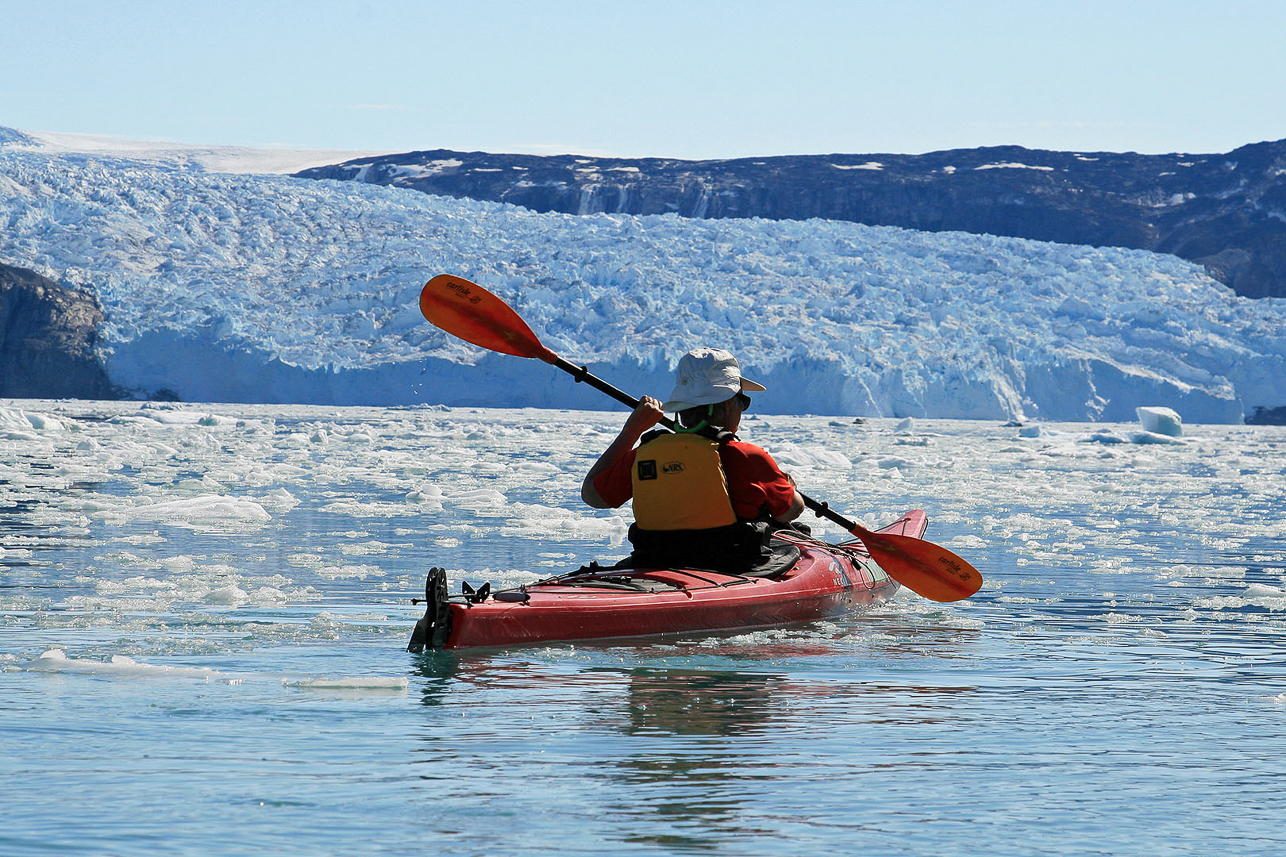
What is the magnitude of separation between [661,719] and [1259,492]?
29.7 ft

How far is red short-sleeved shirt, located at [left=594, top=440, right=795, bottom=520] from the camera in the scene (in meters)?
4.30

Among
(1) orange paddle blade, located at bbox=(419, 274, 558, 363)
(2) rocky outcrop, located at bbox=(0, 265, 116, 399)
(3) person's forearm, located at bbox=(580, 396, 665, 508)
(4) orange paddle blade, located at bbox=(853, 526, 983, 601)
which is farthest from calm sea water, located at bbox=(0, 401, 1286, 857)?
(2) rocky outcrop, located at bbox=(0, 265, 116, 399)

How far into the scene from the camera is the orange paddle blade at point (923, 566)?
4914mm

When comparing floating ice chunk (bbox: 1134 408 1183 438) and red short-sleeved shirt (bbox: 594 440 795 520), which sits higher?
red short-sleeved shirt (bbox: 594 440 795 520)

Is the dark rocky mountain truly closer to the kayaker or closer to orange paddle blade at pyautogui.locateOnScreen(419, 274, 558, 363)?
orange paddle blade at pyautogui.locateOnScreen(419, 274, 558, 363)

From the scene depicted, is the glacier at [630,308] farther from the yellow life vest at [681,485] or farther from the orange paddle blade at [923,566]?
the yellow life vest at [681,485]

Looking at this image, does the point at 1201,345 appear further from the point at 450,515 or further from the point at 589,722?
the point at 589,722

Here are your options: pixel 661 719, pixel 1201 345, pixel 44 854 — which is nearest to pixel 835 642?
pixel 661 719

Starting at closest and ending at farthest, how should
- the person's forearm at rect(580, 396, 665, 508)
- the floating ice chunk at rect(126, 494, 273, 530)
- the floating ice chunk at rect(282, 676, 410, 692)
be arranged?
the floating ice chunk at rect(282, 676, 410, 692) → the person's forearm at rect(580, 396, 665, 508) → the floating ice chunk at rect(126, 494, 273, 530)

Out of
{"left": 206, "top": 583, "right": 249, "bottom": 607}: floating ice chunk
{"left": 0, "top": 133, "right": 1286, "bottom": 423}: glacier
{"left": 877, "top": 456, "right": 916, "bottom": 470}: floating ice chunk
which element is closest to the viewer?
{"left": 206, "top": 583, "right": 249, "bottom": 607}: floating ice chunk

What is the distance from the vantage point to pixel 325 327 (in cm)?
2567

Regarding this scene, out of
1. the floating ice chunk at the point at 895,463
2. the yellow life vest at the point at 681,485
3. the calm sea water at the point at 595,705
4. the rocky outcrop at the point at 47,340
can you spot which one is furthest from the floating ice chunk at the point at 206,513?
the rocky outcrop at the point at 47,340

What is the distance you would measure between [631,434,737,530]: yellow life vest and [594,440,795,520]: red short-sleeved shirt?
0.04 m

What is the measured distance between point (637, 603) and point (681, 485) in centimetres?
41
